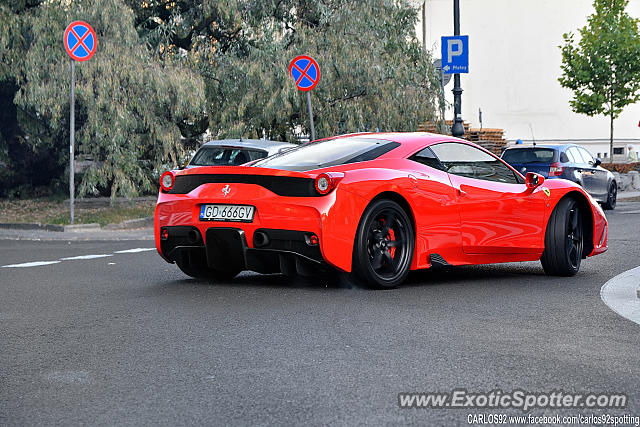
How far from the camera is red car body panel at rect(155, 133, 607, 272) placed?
25.3 feet

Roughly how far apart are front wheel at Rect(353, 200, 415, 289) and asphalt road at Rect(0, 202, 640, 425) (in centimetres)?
18

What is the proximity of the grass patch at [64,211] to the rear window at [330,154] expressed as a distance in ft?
32.9

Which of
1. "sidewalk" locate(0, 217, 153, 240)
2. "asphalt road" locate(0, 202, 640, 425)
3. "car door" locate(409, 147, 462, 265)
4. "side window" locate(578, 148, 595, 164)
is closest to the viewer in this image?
"asphalt road" locate(0, 202, 640, 425)

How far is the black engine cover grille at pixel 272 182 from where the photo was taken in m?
7.71

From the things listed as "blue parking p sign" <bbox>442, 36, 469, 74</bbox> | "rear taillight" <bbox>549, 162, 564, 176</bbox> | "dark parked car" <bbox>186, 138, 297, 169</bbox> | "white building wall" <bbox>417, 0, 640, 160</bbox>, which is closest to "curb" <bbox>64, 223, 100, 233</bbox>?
"dark parked car" <bbox>186, 138, 297, 169</bbox>

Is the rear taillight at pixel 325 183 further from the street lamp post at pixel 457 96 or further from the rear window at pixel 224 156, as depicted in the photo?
the street lamp post at pixel 457 96

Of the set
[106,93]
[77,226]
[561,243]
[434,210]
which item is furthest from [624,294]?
[106,93]

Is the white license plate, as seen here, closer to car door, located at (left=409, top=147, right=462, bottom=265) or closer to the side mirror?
car door, located at (left=409, top=147, right=462, bottom=265)

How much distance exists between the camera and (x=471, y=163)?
905 cm

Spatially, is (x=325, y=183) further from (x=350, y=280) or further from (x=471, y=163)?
(x=471, y=163)

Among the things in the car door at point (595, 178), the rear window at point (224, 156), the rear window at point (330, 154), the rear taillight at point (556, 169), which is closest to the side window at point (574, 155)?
the car door at point (595, 178)

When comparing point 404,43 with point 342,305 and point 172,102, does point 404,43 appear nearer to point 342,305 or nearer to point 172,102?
point 172,102

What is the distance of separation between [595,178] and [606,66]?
20.6 meters

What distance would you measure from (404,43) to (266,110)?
479 cm
